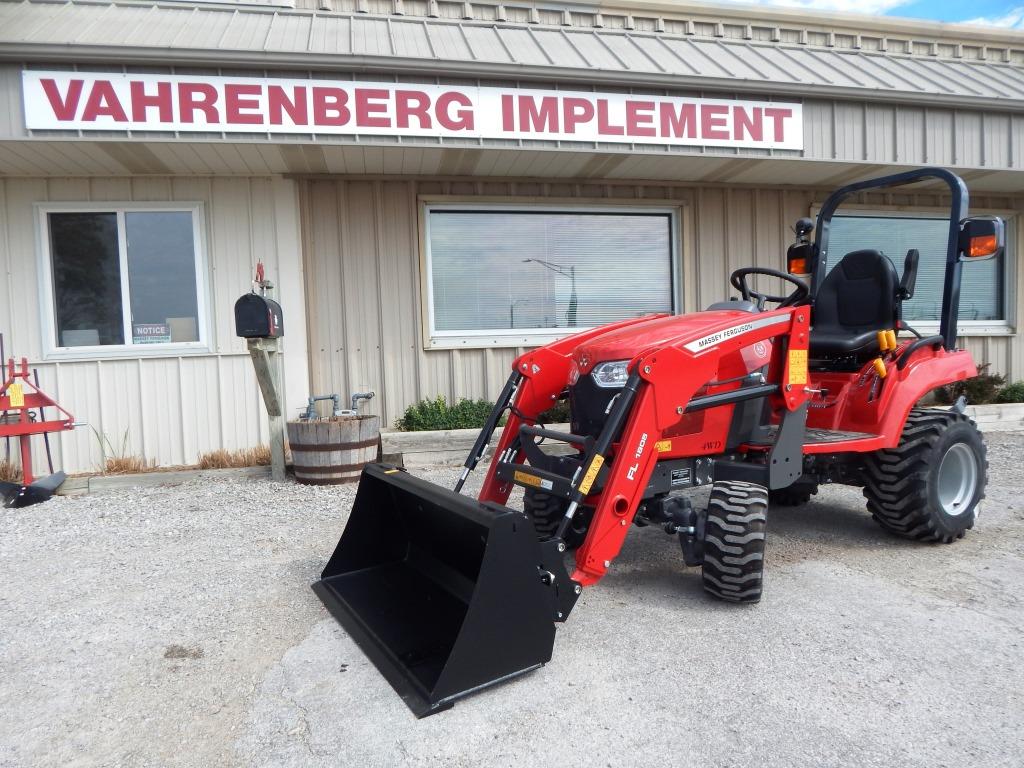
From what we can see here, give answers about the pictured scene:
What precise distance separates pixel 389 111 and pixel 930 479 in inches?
186

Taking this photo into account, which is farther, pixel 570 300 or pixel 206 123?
pixel 570 300

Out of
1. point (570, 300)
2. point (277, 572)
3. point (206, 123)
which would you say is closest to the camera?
point (277, 572)

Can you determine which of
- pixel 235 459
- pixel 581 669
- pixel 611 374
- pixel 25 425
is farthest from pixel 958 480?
pixel 25 425

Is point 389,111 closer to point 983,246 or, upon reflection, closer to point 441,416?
point 441,416

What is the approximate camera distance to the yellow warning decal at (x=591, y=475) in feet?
9.46

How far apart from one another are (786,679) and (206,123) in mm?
5451

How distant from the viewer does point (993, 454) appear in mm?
6625

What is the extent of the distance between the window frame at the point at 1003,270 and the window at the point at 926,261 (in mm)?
18

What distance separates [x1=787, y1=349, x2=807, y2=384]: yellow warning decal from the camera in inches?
141

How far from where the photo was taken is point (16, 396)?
18.5ft

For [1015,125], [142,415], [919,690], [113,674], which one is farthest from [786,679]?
[1015,125]

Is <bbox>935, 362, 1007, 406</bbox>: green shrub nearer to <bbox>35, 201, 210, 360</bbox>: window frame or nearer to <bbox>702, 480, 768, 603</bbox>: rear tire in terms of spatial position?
<bbox>702, 480, 768, 603</bbox>: rear tire

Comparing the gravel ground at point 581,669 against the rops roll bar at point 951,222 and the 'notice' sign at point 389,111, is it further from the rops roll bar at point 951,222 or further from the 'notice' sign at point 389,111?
the 'notice' sign at point 389,111

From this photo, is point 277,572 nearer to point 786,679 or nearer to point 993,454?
point 786,679
